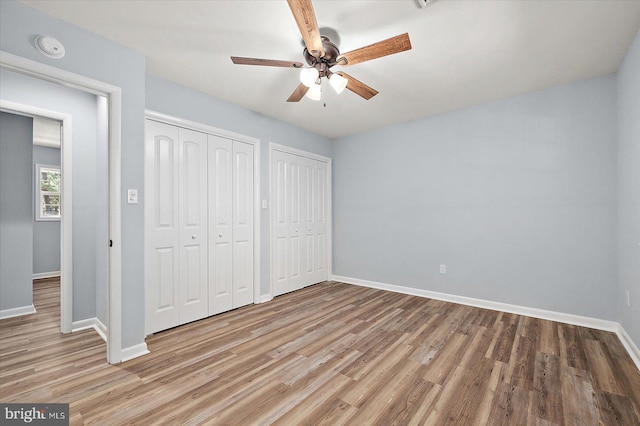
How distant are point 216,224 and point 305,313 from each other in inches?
58.9

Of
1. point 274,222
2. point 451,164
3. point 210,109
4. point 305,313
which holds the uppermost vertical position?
point 210,109

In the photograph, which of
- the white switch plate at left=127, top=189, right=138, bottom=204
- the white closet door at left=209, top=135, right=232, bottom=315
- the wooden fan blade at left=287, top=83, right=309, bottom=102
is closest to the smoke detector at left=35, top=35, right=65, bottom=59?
the white switch plate at left=127, top=189, right=138, bottom=204

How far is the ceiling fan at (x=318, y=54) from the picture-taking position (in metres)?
1.58

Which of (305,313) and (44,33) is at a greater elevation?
(44,33)

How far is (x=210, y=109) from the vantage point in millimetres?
3172

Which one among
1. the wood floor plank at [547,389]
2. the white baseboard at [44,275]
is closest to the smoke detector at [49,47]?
the wood floor plank at [547,389]

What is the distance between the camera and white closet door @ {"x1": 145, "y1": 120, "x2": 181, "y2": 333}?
2.69 m

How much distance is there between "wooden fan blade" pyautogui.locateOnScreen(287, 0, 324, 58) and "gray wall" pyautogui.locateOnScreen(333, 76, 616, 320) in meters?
2.60

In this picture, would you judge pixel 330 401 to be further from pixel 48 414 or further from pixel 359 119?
→ pixel 359 119

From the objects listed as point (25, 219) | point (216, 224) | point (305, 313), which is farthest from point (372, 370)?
point (25, 219)

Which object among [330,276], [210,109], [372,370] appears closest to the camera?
[372,370]

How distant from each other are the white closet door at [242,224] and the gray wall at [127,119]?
3.92 ft

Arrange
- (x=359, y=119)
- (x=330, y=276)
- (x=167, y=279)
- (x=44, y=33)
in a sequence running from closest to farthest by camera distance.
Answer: (x=44, y=33), (x=167, y=279), (x=359, y=119), (x=330, y=276)

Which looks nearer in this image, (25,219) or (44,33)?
(44,33)
